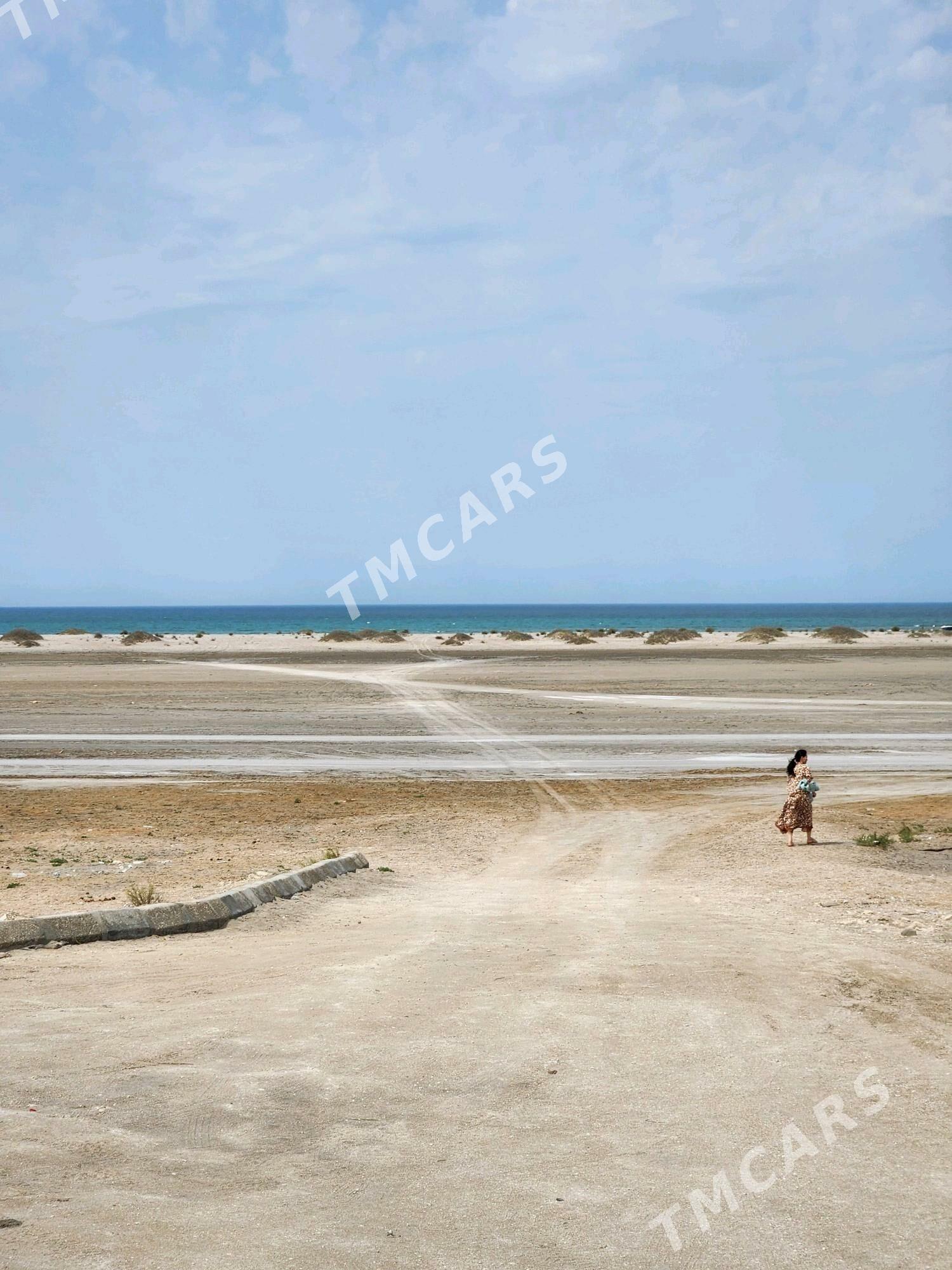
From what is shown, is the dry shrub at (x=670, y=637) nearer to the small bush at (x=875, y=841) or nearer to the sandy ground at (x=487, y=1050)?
the sandy ground at (x=487, y=1050)

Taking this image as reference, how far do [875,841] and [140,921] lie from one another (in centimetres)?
1009

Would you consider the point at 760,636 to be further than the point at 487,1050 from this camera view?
Yes

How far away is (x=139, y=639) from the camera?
3366 inches

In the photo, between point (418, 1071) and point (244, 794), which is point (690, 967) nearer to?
point (418, 1071)

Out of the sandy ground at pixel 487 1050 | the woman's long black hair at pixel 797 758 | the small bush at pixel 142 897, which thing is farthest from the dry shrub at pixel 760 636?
the small bush at pixel 142 897

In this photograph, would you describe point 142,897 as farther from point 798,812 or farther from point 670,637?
point 670,637

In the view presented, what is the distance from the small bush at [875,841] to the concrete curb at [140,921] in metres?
8.16

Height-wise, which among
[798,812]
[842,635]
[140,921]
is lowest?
[798,812]

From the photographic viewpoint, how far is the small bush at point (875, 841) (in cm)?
1568

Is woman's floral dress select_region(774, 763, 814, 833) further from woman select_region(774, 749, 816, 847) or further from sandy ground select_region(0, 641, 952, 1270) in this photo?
sandy ground select_region(0, 641, 952, 1270)

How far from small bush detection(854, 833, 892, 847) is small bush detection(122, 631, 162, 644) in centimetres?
7275

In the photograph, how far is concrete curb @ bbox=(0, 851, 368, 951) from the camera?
9188 mm

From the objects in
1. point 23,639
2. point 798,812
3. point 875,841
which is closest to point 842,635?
point 23,639

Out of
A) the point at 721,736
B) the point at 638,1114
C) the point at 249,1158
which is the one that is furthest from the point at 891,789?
the point at 249,1158
